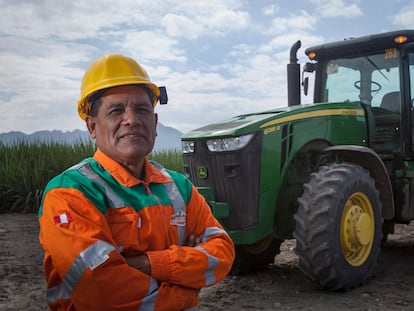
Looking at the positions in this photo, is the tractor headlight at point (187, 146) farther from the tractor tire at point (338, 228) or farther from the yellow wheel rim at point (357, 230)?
the yellow wheel rim at point (357, 230)

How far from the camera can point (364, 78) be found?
6086 millimetres

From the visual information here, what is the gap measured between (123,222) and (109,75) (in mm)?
633

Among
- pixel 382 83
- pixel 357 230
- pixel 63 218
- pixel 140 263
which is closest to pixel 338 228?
pixel 357 230

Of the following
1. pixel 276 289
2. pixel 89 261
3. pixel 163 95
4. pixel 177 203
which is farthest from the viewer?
pixel 276 289

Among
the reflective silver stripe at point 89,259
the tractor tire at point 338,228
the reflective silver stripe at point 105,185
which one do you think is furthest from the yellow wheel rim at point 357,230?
the reflective silver stripe at point 89,259

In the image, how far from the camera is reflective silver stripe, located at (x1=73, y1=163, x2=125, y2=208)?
7.12 ft

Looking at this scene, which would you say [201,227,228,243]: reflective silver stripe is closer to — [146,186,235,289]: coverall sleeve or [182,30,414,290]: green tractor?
[146,186,235,289]: coverall sleeve

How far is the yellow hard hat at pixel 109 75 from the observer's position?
2287 millimetres

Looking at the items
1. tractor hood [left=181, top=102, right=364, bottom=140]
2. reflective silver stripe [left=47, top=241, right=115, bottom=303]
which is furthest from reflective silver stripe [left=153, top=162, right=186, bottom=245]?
tractor hood [left=181, top=102, right=364, bottom=140]

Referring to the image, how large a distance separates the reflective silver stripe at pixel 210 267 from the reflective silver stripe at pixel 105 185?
15.9 inches

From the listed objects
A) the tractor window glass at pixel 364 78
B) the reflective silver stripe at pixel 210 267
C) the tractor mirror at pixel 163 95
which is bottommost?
the reflective silver stripe at pixel 210 267

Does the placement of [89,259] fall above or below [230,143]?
below

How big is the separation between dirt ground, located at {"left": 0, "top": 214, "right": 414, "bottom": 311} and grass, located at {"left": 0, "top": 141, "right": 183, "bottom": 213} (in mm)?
2852

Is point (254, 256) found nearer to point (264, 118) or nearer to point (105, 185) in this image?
point (264, 118)
